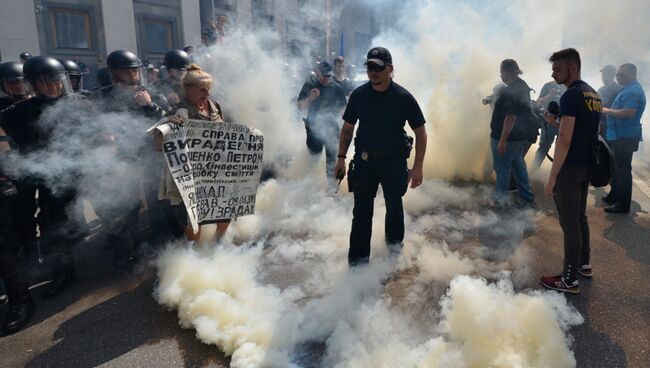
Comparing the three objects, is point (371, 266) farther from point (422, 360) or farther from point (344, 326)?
point (422, 360)

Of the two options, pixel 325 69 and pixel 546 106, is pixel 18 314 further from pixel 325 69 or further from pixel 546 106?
pixel 546 106

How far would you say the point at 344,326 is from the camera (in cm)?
283

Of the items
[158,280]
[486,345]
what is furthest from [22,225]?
[486,345]

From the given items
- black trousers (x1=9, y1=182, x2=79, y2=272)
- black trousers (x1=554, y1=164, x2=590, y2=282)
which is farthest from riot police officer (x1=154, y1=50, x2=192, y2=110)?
black trousers (x1=554, y1=164, x2=590, y2=282)

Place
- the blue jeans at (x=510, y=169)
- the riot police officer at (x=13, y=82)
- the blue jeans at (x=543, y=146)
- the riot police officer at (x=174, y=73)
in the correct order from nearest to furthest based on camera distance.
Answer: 1. the riot police officer at (x=13, y=82)
2. the riot police officer at (x=174, y=73)
3. the blue jeans at (x=510, y=169)
4. the blue jeans at (x=543, y=146)

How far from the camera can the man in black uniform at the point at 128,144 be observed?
12.9 feet

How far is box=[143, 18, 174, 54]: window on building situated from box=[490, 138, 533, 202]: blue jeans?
570 inches

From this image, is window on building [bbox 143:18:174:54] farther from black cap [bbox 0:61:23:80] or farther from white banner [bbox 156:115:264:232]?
white banner [bbox 156:115:264:232]

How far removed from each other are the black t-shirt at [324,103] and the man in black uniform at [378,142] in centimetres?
253

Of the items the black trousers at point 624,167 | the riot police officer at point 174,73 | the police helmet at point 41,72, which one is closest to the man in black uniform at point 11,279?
the police helmet at point 41,72

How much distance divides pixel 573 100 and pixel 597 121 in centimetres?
35

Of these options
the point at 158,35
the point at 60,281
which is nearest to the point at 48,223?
the point at 60,281

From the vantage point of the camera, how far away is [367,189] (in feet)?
12.2

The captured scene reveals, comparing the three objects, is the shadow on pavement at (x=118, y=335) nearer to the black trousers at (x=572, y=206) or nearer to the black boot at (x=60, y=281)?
the black boot at (x=60, y=281)
